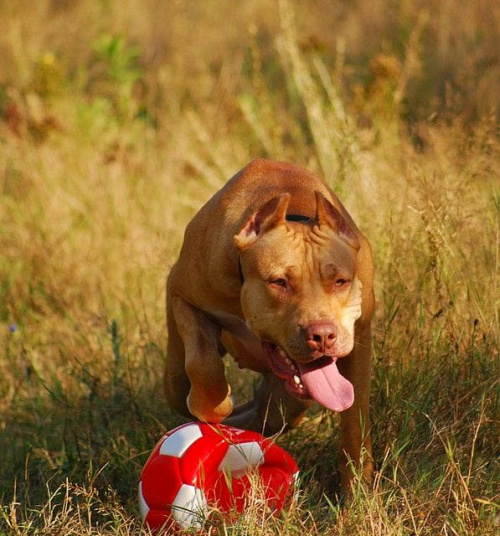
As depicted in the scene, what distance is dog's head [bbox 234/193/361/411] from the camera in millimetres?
3969

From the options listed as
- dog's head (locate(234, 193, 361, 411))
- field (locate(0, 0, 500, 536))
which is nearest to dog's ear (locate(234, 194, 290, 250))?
dog's head (locate(234, 193, 361, 411))

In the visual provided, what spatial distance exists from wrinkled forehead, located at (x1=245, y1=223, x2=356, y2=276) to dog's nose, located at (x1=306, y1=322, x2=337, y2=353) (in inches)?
9.6

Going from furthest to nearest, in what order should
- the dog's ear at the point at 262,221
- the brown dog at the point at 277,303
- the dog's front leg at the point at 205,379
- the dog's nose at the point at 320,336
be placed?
the dog's front leg at the point at 205,379
the dog's ear at the point at 262,221
the brown dog at the point at 277,303
the dog's nose at the point at 320,336

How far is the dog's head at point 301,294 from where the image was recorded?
397 cm

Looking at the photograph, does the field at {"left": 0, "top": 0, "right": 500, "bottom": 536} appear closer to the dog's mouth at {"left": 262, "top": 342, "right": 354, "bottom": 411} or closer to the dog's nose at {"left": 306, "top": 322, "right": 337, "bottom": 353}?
the dog's mouth at {"left": 262, "top": 342, "right": 354, "bottom": 411}

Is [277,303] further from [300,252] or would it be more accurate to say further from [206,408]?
[206,408]

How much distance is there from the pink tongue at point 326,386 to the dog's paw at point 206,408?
1.58 ft

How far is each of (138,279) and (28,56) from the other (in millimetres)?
4590

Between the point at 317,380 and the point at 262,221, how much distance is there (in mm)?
645

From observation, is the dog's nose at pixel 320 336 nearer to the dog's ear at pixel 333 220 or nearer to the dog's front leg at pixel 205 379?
the dog's ear at pixel 333 220

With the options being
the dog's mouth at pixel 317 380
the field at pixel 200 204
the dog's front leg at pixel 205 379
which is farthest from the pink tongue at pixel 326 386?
the dog's front leg at pixel 205 379

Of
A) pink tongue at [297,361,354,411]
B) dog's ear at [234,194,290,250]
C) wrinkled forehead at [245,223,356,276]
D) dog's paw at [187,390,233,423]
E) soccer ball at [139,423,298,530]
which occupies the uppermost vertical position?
dog's ear at [234,194,290,250]

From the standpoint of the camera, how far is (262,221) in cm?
420

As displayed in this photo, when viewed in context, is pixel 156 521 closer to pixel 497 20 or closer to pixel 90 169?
pixel 90 169
